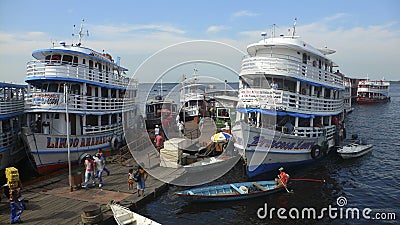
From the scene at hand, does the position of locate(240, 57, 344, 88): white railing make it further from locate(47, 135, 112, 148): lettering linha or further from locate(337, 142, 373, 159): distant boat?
locate(47, 135, 112, 148): lettering linha

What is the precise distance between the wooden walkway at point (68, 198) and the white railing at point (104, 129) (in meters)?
3.72

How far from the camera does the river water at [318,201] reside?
44.6 feet

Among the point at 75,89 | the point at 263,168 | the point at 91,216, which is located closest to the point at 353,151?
the point at 263,168

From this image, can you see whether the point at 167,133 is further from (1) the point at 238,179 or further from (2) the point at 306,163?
(2) the point at 306,163

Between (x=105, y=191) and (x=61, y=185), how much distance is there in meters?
2.62

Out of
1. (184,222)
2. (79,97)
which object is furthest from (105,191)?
(79,97)

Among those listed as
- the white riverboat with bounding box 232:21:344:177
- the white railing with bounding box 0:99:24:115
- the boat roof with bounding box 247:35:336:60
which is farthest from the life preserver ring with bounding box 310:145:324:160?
the white railing with bounding box 0:99:24:115

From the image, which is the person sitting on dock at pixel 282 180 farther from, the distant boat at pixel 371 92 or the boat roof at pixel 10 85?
the distant boat at pixel 371 92

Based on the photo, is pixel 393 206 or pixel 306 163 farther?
pixel 306 163

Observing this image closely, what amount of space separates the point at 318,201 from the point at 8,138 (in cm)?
1840

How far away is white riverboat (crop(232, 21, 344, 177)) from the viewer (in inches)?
676

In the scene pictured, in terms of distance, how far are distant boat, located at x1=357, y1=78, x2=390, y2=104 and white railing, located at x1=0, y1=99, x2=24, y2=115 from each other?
78.0 metres

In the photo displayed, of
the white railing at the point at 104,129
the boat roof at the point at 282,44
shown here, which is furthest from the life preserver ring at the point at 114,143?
the boat roof at the point at 282,44

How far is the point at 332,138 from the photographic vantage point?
23.5 m
